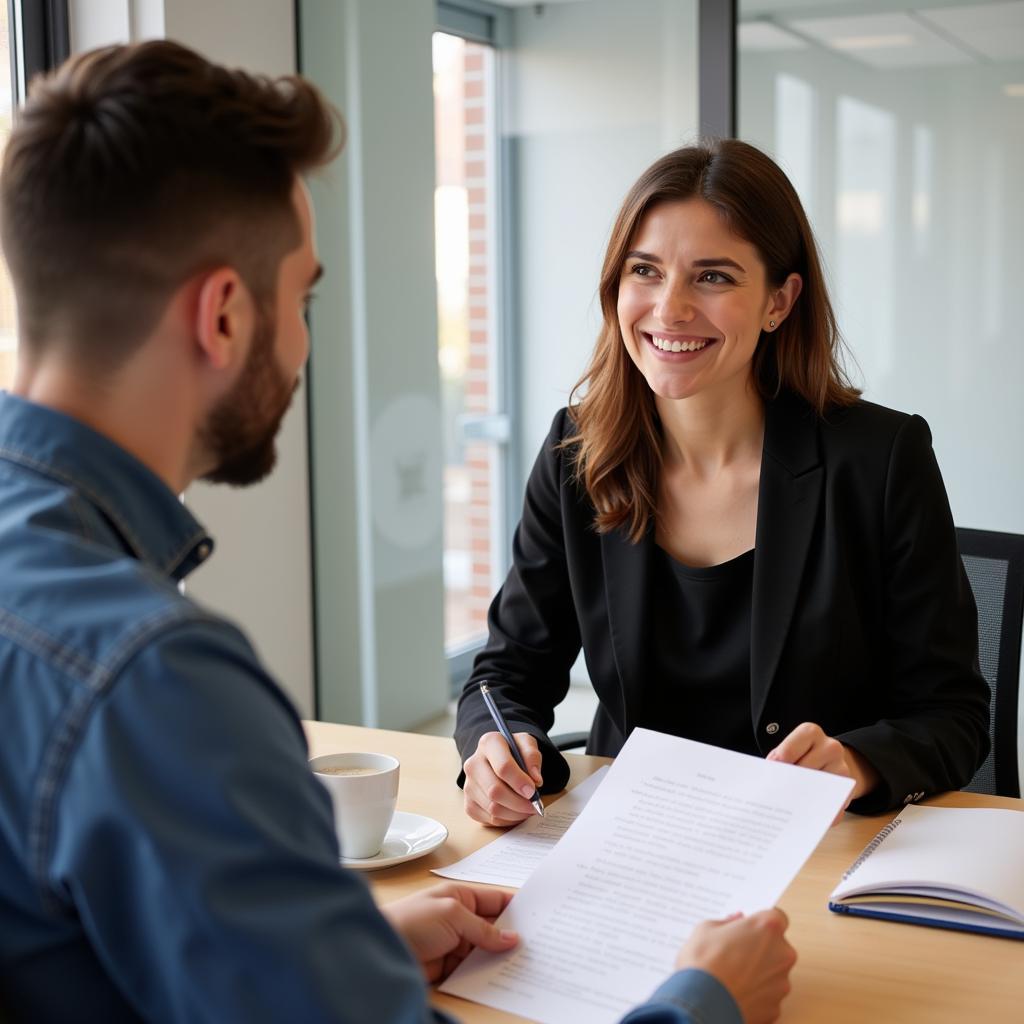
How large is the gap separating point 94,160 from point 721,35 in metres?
2.32

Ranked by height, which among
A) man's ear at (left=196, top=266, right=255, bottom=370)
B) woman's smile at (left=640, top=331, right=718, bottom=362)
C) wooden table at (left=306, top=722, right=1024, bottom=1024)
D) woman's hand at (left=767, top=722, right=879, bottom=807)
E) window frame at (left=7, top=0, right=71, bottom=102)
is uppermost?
window frame at (left=7, top=0, right=71, bottom=102)

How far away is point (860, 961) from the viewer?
1106 millimetres

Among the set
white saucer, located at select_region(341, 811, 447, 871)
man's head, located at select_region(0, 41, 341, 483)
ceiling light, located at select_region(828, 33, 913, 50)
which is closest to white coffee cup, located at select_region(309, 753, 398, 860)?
white saucer, located at select_region(341, 811, 447, 871)

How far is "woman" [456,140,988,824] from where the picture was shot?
5.62 feet

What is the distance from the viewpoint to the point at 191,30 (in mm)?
3018

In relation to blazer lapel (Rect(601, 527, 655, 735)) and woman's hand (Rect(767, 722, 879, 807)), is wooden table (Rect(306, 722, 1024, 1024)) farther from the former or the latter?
blazer lapel (Rect(601, 527, 655, 735))

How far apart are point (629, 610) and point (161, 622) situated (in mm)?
1192

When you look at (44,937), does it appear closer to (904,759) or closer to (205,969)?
(205,969)

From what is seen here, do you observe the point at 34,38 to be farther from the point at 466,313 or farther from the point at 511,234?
the point at 466,313

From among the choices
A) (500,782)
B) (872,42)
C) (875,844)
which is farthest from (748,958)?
(872,42)

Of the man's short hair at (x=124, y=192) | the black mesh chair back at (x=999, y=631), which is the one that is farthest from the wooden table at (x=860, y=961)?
the man's short hair at (x=124, y=192)

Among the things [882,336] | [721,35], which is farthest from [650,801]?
[721,35]

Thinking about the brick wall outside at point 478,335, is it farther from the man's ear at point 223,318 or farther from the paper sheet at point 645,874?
the man's ear at point 223,318

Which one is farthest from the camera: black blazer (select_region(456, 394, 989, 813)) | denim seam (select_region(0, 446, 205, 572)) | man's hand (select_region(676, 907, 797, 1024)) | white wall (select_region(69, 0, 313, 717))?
white wall (select_region(69, 0, 313, 717))
